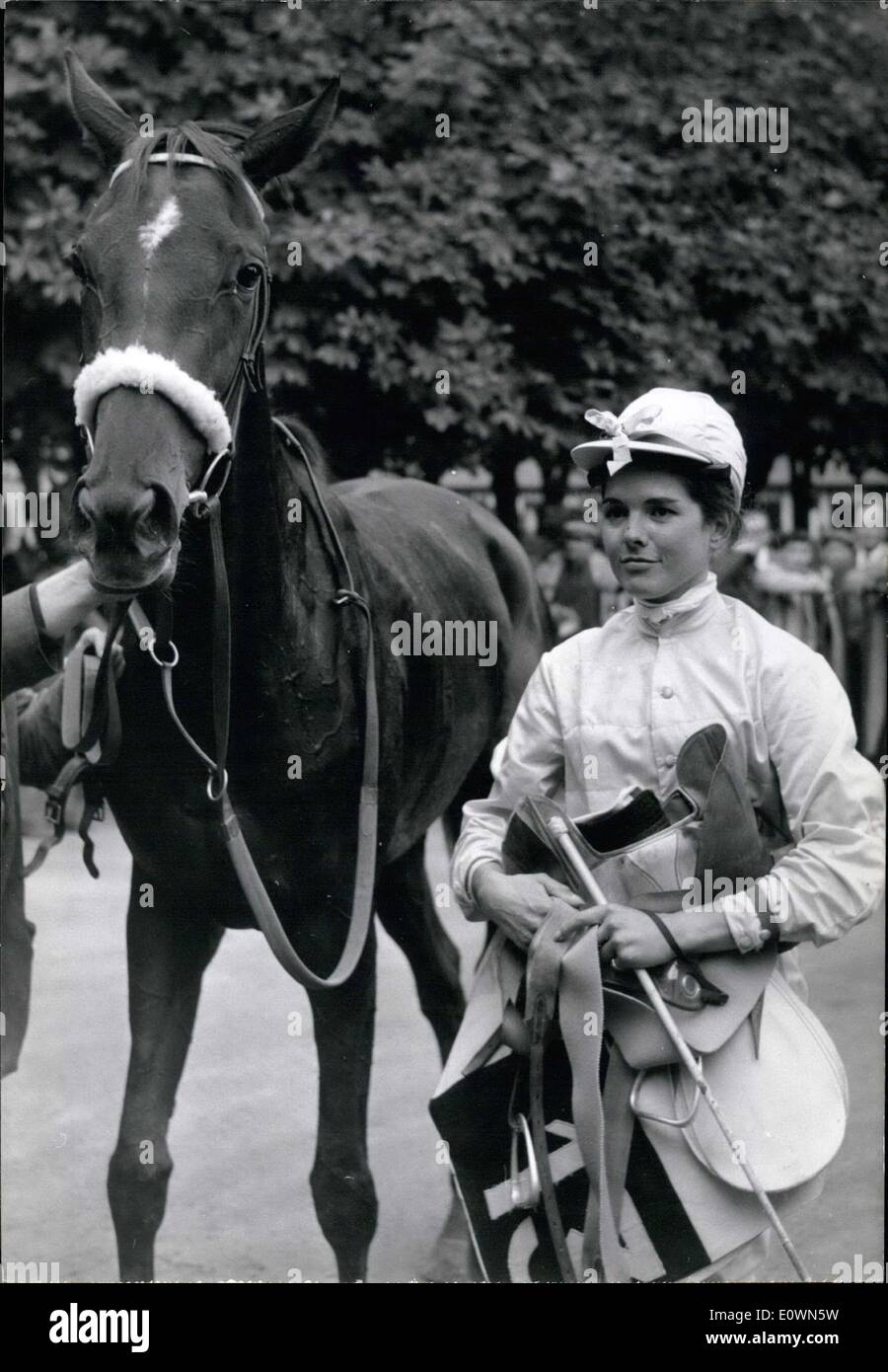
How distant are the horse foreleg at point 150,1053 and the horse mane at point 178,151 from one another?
1.30 metres

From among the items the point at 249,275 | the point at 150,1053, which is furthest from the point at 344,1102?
the point at 249,275

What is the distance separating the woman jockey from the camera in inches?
91.2

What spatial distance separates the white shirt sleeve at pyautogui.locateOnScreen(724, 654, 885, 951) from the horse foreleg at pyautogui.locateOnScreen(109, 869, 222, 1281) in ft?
4.06

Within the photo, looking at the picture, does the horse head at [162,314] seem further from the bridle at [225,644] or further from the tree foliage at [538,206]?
the tree foliage at [538,206]

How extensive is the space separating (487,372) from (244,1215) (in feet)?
6.90

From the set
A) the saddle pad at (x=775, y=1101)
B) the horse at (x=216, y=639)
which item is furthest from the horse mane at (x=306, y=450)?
the saddle pad at (x=775, y=1101)

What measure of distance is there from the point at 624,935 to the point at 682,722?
35 cm

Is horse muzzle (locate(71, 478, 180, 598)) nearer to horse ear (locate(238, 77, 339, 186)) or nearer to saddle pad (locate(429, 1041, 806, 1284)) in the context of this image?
horse ear (locate(238, 77, 339, 186))

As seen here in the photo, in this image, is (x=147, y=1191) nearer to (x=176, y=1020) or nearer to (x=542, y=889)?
(x=176, y=1020)

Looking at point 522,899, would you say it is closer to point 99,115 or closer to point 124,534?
point 124,534

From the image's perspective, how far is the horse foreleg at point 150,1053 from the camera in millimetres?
3078

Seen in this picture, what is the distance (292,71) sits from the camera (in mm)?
3773

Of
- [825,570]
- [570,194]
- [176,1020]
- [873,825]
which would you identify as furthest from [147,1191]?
[825,570]

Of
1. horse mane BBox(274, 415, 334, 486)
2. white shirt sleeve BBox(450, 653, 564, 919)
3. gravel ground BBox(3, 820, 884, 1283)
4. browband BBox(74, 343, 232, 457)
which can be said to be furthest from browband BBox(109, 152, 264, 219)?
gravel ground BBox(3, 820, 884, 1283)
